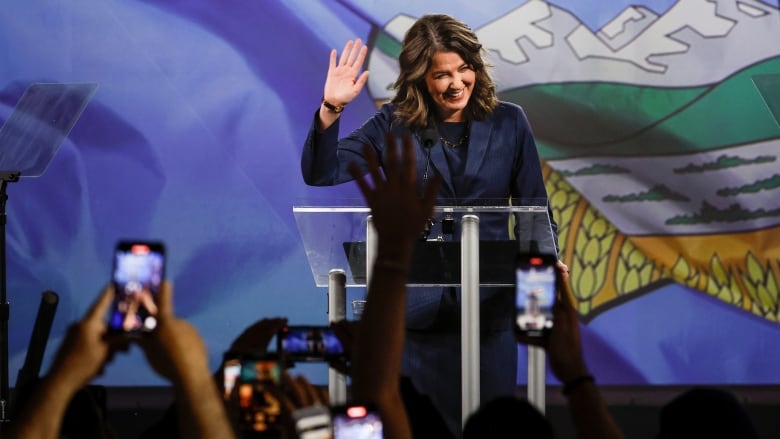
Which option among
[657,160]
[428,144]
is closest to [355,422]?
[428,144]

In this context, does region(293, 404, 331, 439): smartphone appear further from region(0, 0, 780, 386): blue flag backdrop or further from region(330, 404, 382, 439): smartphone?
region(0, 0, 780, 386): blue flag backdrop

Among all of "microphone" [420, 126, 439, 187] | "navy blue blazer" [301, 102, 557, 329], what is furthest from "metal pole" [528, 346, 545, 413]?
"navy blue blazer" [301, 102, 557, 329]

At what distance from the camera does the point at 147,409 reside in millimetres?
6066

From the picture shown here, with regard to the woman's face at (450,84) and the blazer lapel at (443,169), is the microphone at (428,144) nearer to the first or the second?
the blazer lapel at (443,169)

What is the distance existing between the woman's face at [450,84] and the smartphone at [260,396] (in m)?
3.15

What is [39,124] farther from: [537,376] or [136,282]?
[136,282]

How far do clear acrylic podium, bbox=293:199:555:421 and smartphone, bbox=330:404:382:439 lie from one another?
1.72m

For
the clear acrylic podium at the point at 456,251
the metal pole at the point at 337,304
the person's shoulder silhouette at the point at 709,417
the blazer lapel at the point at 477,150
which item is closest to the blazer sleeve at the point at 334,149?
the blazer lapel at the point at 477,150

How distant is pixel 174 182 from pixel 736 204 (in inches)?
111

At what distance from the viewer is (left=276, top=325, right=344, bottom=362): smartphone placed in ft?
7.43

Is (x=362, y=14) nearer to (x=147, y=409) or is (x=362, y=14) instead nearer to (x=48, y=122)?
(x=48, y=122)

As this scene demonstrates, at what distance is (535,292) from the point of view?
224 centimetres

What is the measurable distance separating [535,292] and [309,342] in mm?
432

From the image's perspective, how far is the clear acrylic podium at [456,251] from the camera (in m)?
3.59
